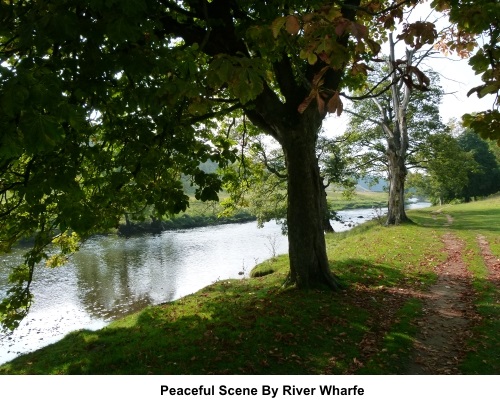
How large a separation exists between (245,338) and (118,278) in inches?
678

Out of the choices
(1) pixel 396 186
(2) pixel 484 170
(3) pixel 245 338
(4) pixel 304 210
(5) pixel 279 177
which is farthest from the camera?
(2) pixel 484 170

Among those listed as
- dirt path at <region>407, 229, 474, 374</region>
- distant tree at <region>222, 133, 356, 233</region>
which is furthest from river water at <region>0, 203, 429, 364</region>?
dirt path at <region>407, 229, 474, 374</region>

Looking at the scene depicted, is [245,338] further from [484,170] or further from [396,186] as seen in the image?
[484,170]

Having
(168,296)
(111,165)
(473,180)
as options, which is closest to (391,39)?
(168,296)

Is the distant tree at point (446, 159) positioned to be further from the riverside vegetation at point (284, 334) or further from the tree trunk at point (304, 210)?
the tree trunk at point (304, 210)

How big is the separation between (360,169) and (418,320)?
24671mm

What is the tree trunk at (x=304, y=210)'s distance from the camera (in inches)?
401

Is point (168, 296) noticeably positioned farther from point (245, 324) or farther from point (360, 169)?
point (360, 169)

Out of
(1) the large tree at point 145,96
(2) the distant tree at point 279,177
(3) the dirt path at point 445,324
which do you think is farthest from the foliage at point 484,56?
(2) the distant tree at point 279,177

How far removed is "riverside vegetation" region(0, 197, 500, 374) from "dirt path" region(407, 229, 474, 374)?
3.8 inches

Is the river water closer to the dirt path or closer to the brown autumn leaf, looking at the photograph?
the dirt path

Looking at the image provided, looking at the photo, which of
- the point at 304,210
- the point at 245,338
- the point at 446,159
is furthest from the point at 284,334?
the point at 446,159

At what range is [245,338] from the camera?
7.79 m

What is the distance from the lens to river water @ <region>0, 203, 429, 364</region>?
16016 millimetres
